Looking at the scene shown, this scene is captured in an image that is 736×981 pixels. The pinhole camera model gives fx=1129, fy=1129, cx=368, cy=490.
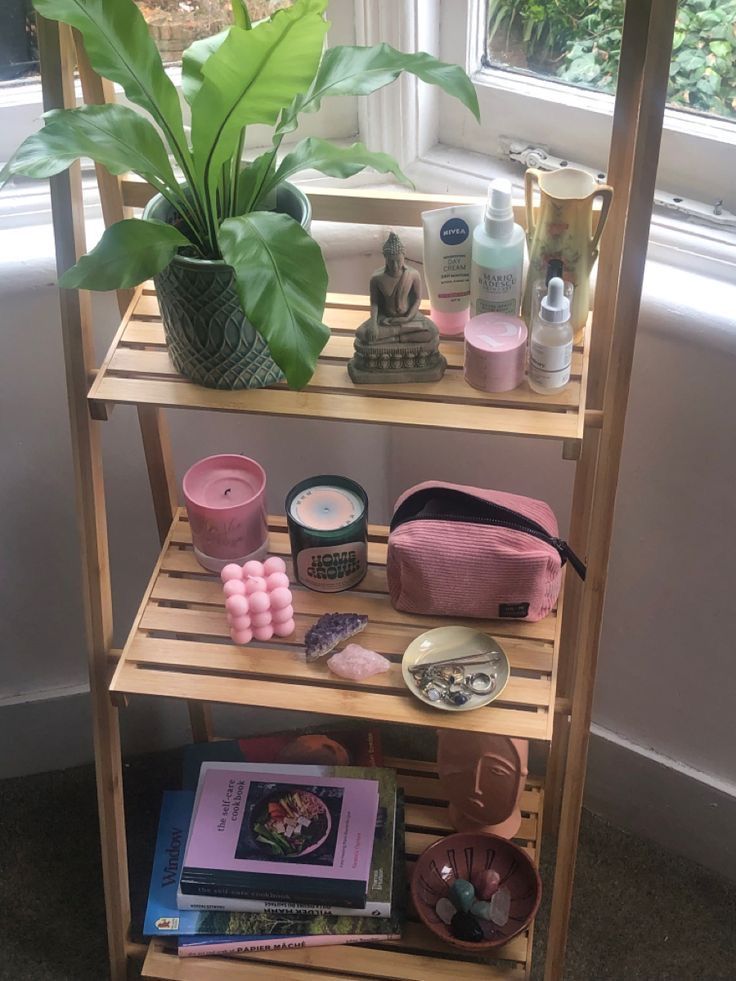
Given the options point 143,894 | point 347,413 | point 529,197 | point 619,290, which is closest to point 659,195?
point 529,197

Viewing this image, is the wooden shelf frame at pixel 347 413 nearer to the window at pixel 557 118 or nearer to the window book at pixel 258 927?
the window book at pixel 258 927

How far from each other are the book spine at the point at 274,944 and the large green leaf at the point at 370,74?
99cm

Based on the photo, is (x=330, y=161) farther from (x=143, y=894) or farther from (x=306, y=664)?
(x=143, y=894)

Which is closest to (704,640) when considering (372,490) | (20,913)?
(372,490)

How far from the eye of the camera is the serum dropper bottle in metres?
1.08

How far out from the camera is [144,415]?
1443 mm

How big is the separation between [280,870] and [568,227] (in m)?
0.87

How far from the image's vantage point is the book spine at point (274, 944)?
1447 mm

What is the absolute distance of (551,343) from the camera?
1094mm

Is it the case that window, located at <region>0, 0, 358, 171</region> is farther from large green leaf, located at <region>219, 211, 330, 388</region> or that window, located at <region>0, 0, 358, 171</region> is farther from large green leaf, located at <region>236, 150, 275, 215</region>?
large green leaf, located at <region>219, 211, 330, 388</region>

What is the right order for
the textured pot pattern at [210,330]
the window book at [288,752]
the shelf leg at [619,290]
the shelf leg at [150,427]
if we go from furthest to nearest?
the window book at [288,752] → the shelf leg at [150,427] → the textured pot pattern at [210,330] → the shelf leg at [619,290]

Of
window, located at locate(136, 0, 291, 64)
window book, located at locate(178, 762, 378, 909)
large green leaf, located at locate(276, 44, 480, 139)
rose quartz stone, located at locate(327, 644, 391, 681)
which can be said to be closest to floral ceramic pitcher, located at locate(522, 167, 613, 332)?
large green leaf, located at locate(276, 44, 480, 139)

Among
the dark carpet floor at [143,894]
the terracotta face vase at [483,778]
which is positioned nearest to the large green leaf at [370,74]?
the terracotta face vase at [483,778]

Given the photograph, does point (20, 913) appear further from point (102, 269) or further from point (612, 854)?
point (102, 269)
